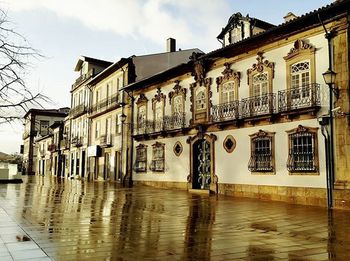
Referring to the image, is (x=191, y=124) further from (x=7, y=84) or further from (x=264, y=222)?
(x=7, y=84)

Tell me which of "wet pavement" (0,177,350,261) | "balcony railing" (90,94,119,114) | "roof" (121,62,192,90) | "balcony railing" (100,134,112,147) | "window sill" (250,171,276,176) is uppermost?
"roof" (121,62,192,90)

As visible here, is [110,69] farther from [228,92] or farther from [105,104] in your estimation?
[228,92]

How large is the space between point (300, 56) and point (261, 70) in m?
2.05

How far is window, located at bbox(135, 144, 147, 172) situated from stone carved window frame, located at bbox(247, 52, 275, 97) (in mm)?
9663

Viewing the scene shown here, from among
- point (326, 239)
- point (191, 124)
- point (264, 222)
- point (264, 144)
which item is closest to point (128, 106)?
point (191, 124)

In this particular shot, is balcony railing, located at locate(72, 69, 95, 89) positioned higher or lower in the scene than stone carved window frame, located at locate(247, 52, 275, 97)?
higher

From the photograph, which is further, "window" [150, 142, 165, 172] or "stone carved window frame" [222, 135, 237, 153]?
"window" [150, 142, 165, 172]

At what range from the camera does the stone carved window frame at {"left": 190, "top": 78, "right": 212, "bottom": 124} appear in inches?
746

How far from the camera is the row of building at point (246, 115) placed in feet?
43.1

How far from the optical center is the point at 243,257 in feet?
17.3

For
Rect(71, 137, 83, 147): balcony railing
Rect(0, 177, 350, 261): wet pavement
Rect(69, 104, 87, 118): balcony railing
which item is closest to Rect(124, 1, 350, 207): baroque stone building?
Rect(0, 177, 350, 261): wet pavement

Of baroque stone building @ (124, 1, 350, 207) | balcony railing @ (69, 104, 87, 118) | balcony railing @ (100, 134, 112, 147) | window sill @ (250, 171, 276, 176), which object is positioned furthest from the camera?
balcony railing @ (69, 104, 87, 118)

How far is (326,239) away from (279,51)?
10304 mm

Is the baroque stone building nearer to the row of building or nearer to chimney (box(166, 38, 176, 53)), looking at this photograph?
the row of building
